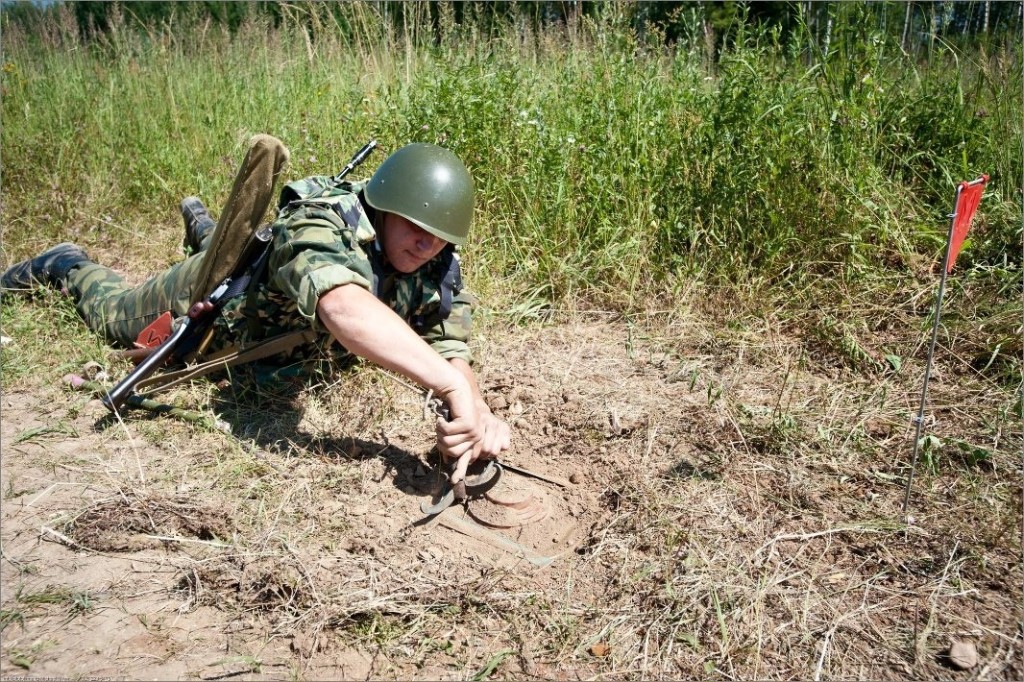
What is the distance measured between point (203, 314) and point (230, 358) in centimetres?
22

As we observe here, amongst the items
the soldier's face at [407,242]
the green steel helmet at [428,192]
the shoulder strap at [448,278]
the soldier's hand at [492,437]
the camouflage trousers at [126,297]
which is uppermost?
the green steel helmet at [428,192]

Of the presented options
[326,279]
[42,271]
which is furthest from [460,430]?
[42,271]

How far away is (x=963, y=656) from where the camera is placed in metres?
2.16

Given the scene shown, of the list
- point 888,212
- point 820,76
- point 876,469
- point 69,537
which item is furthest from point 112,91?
point 876,469

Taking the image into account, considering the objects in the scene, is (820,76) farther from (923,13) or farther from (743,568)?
(743,568)

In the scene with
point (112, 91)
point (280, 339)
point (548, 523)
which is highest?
point (112, 91)

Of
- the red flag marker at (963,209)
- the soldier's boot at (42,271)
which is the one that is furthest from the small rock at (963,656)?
the soldier's boot at (42,271)

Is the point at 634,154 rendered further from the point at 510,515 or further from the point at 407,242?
the point at 510,515

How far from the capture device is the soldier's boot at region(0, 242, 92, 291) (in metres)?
4.43

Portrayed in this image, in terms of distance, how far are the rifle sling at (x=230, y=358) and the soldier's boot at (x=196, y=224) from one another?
1.01 m

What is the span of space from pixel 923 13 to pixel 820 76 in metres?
0.89

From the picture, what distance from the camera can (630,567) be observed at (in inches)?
101

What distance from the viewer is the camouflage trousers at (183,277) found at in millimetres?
3223

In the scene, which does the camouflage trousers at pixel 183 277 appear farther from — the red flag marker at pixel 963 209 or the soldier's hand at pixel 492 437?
the red flag marker at pixel 963 209
